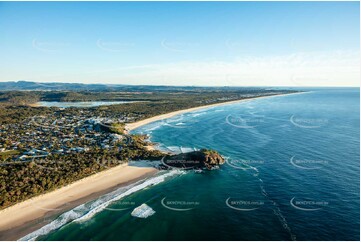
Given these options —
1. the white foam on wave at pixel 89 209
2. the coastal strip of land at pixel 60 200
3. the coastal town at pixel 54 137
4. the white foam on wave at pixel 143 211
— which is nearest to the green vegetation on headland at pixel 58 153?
the coastal town at pixel 54 137

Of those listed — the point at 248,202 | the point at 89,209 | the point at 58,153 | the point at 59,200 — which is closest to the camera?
the point at 89,209

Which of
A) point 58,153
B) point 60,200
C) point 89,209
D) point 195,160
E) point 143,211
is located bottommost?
point 89,209

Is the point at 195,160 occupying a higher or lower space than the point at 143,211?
higher

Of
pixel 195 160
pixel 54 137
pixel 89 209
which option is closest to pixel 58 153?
pixel 54 137

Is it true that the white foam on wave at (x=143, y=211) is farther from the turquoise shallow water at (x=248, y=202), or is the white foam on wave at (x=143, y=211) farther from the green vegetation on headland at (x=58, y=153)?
the green vegetation on headland at (x=58, y=153)

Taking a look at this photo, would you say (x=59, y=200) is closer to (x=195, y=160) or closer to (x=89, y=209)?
(x=89, y=209)

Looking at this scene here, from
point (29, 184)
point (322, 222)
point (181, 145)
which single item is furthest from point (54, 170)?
point (322, 222)

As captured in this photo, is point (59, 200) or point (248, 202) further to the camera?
point (59, 200)

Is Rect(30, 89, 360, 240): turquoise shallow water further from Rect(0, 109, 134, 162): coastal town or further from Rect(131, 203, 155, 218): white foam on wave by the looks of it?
Rect(0, 109, 134, 162): coastal town
